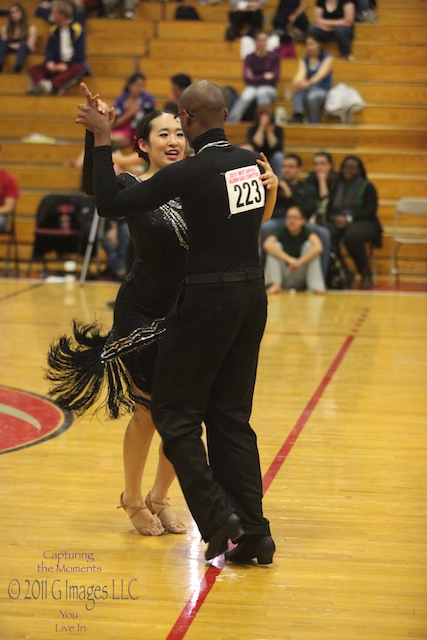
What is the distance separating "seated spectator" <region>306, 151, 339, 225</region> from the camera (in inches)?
448

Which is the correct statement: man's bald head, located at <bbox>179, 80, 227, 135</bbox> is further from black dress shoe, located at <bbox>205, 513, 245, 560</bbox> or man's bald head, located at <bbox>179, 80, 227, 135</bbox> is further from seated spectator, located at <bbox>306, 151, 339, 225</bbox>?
seated spectator, located at <bbox>306, 151, 339, 225</bbox>

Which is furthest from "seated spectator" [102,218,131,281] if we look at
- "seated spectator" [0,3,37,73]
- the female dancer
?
the female dancer

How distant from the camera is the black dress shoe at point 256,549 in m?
3.59

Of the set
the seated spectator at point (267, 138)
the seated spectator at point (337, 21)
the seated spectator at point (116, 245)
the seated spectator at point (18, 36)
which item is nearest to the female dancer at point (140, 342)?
the seated spectator at point (116, 245)

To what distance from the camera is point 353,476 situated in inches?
187

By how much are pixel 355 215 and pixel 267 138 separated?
1478 mm

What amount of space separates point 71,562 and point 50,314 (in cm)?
573

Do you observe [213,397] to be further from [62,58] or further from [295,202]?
[62,58]

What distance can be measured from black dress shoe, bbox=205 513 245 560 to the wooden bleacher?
8877 mm

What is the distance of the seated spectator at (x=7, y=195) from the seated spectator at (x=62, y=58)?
110 inches

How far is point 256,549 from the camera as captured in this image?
142 inches

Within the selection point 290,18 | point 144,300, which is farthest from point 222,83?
point 144,300

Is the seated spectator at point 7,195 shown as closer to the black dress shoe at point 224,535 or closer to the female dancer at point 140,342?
the female dancer at point 140,342

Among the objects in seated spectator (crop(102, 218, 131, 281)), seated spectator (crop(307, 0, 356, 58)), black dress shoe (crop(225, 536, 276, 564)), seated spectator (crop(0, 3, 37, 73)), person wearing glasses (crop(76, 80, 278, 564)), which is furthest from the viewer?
seated spectator (crop(0, 3, 37, 73))
